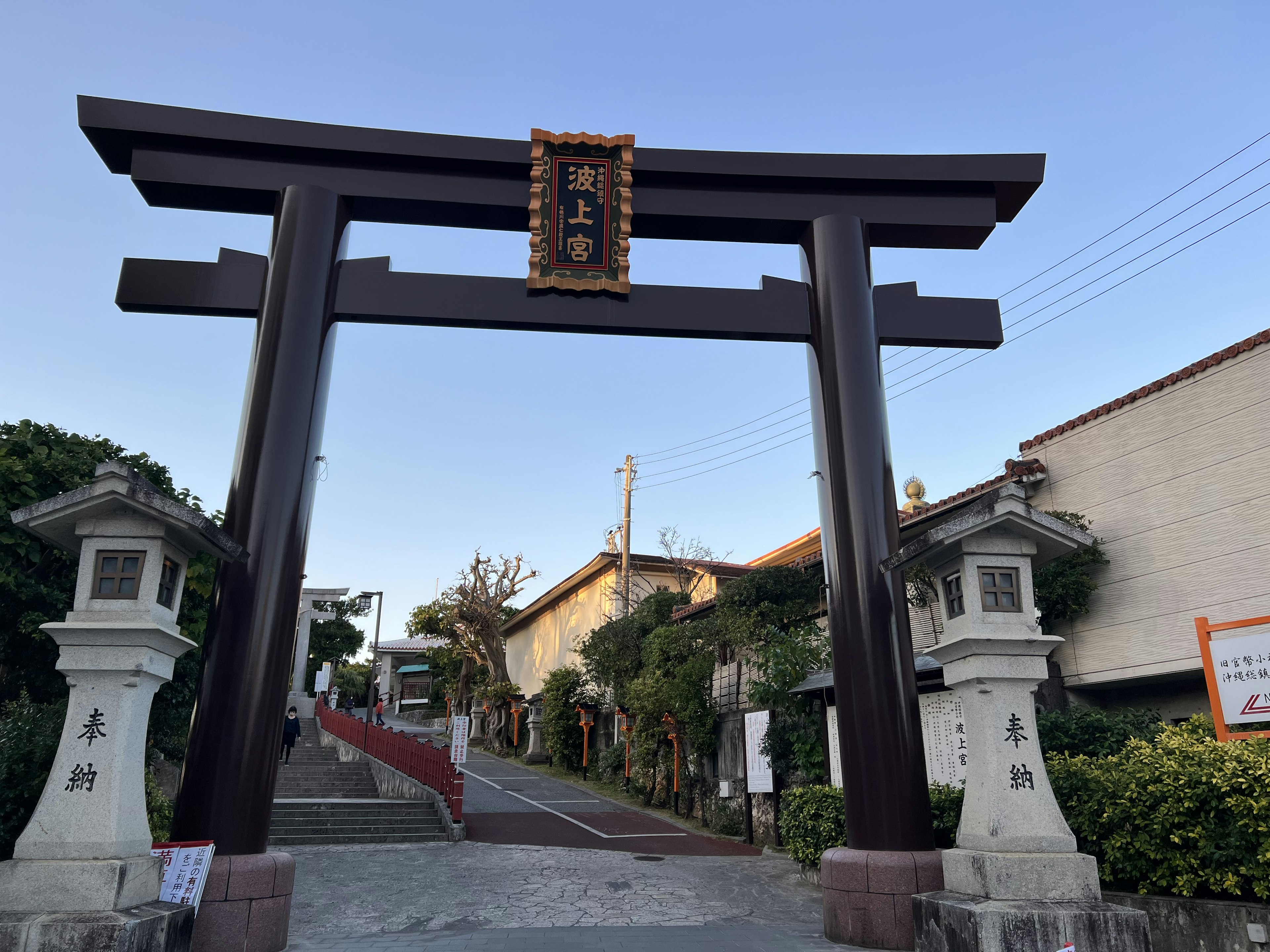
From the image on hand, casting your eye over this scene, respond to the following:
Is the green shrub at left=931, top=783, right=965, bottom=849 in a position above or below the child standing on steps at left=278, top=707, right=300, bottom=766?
below

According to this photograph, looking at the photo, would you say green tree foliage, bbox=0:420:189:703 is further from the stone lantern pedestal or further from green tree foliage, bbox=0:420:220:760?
the stone lantern pedestal

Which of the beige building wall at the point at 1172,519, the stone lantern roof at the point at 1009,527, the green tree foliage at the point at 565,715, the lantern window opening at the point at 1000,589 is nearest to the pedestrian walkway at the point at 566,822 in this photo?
the green tree foliage at the point at 565,715

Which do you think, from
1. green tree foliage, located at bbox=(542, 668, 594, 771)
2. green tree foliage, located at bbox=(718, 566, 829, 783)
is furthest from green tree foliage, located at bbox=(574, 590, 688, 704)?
green tree foliage, located at bbox=(718, 566, 829, 783)

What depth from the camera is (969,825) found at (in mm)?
6633

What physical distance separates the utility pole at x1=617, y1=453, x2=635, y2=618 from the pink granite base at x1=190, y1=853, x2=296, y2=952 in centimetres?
1958

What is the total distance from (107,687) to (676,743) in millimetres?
15130

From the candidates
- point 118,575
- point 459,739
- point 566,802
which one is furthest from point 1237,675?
point 566,802

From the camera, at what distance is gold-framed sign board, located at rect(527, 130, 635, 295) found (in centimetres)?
926

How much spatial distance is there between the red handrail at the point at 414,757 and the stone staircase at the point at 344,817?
0.43m

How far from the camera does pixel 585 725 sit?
1077 inches

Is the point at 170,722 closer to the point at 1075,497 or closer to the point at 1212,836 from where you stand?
the point at 1212,836

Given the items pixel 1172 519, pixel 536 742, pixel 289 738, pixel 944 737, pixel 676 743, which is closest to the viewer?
pixel 944 737

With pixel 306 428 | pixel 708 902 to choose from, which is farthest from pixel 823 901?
pixel 306 428

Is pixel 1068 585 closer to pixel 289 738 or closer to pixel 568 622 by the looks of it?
pixel 289 738
